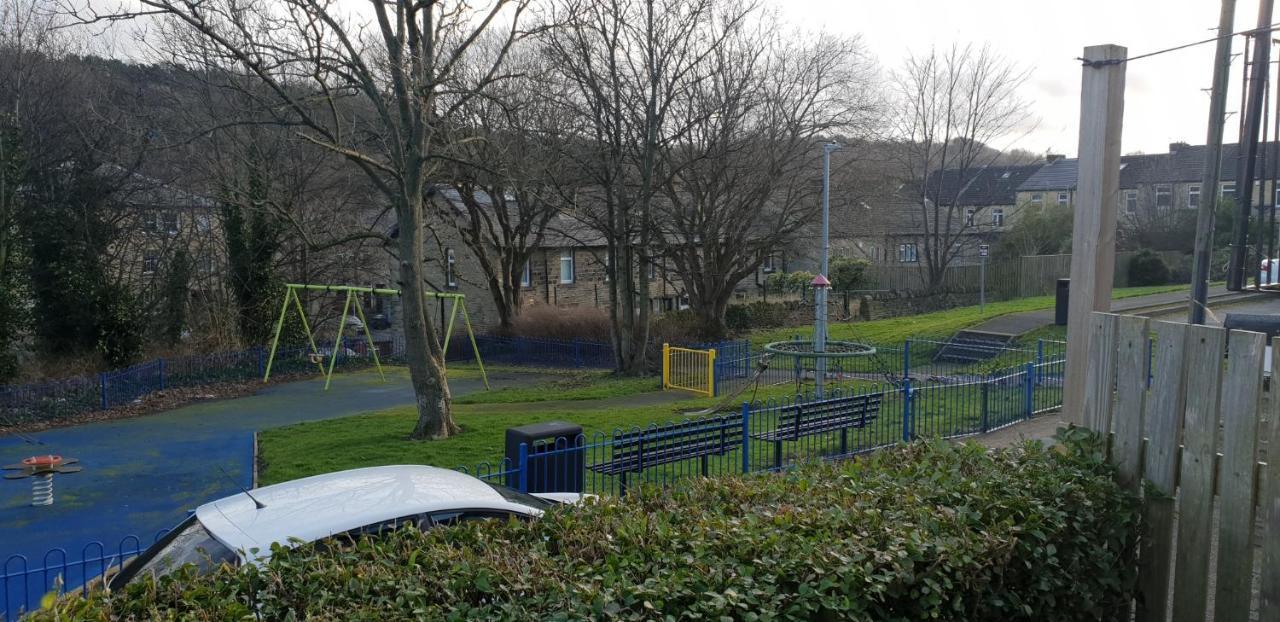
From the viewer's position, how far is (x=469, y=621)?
3211mm

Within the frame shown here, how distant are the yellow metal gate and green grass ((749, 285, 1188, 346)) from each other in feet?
24.1

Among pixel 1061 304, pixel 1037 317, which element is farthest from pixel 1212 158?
pixel 1037 317

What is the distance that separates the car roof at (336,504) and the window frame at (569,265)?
3659 centimetres

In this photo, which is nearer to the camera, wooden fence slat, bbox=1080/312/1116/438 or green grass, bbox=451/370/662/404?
wooden fence slat, bbox=1080/312/1116/438

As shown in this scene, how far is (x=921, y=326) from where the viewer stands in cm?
3009

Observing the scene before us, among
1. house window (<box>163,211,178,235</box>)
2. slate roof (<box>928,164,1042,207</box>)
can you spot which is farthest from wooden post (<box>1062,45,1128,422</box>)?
slate roof (<box>928,164,1042,207</box>)

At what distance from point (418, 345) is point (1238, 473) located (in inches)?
555

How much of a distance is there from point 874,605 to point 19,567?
10.9m

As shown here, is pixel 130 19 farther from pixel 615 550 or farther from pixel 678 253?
pixel 678 253

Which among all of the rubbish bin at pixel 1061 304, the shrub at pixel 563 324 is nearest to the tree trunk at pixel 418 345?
the shrub at pixel 563 324

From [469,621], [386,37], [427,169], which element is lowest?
[469,621]

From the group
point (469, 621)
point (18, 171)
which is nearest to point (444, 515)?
point (469, 621)

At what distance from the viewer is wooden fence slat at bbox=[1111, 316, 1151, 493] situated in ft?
15.9

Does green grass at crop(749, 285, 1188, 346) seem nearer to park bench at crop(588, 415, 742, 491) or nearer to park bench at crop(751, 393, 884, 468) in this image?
park bench at crop(751, 393, 884, 468)
